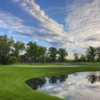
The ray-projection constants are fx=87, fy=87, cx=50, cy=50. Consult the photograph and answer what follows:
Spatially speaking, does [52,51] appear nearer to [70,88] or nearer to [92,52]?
[92,52]

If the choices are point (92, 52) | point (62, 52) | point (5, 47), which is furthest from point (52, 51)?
point (5, 47)

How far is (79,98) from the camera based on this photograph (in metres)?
8.76

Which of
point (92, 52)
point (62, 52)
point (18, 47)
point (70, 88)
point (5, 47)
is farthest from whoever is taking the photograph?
point (62, 52)

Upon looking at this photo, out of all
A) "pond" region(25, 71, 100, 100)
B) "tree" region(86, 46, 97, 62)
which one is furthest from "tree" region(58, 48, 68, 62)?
"pond" region(25, 71, 100, 100)

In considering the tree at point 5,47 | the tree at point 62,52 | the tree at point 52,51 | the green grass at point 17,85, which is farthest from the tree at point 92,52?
the green grass at point 17,85

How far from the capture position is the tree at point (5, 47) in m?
63.4

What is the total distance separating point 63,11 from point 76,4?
5147 millimetres

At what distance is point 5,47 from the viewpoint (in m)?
65.6

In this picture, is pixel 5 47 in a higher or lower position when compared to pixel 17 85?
higher

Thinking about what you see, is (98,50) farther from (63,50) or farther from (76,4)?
(76,4)

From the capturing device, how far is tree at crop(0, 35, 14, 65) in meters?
63.4

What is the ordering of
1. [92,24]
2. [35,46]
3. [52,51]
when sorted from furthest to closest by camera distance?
[52,51]
[35,46]
[92,24]

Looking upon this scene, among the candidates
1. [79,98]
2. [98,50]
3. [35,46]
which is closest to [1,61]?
[35,46]

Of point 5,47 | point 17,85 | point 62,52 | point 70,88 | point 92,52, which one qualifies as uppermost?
point 5,47
